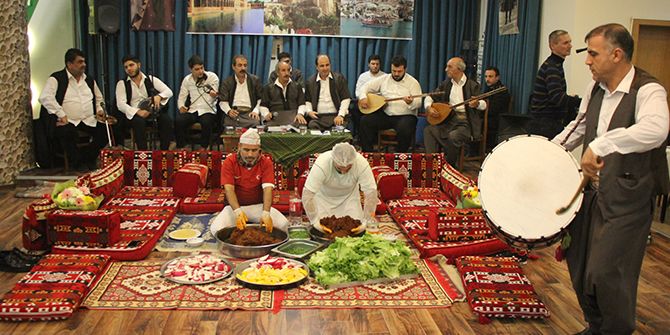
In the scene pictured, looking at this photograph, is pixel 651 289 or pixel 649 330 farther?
pixel 651 289

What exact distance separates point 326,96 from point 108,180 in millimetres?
3301

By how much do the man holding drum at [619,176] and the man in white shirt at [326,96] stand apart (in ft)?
17.4

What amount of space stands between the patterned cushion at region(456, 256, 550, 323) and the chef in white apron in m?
1.06

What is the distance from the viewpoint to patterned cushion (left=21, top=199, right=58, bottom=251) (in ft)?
15.9

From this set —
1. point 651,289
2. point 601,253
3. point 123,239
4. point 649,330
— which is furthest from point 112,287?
point 651,289

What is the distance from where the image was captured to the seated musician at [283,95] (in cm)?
837

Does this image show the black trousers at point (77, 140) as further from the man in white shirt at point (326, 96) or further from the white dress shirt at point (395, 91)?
the white dress shirt at point (395, 91)

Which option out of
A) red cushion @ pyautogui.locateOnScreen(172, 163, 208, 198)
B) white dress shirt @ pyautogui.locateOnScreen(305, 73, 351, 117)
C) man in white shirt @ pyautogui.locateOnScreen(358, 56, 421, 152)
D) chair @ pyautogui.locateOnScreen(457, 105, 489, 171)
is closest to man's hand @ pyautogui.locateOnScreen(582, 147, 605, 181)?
red cushion @ pyautogui.locateOnScreen(172, 163, 208, 198)

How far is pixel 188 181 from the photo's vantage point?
240 inches

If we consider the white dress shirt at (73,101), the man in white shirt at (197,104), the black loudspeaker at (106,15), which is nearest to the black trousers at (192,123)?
the man in white shirt at (197,104)

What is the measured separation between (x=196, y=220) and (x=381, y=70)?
5245 mm

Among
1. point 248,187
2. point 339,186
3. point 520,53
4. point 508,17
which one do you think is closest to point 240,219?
point 248,187

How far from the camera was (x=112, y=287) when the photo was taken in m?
4.32

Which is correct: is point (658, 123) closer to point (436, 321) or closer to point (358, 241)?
point (436, 321)
